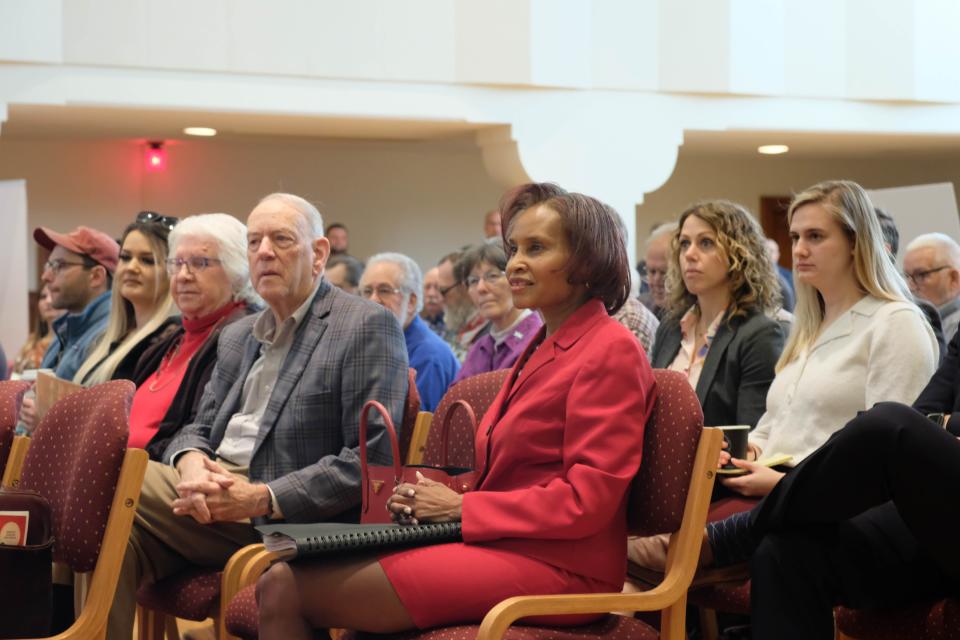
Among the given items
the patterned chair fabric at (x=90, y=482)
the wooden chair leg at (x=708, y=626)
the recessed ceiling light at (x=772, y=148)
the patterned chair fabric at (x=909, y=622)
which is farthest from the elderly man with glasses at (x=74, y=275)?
the recessed ceiling light at (x=772, y=148)

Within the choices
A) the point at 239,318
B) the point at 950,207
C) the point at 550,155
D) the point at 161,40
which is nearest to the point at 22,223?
the point at 161,40

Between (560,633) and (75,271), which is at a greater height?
(75,271)

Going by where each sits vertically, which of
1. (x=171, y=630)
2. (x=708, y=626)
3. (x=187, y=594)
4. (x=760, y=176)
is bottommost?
(x=171, y=630)

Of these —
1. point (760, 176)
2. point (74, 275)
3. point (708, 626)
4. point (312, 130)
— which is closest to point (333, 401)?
point (708, 626)

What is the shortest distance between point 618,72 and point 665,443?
6920 mm

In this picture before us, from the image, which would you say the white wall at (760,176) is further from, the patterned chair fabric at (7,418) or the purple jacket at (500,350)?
the patterned chair fabric at (7,418)

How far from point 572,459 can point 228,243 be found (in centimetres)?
182

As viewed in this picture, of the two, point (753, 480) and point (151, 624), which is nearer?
point (753, 480)

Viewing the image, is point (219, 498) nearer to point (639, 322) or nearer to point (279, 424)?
point (279, 424)

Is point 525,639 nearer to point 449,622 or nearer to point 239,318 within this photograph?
point 449,622

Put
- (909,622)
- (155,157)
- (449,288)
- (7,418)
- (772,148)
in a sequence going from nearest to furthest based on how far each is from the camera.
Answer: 1. (909,622)
2. (7,418)
3. (449,288)
4. (772,148)
5. (155,157)

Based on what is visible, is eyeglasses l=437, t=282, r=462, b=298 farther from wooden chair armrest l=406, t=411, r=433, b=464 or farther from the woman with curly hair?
wooden chair armrest l=406, t=411, r=433, b=464

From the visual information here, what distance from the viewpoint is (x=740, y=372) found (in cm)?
363

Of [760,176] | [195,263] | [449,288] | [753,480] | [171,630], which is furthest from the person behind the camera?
[760,176]
